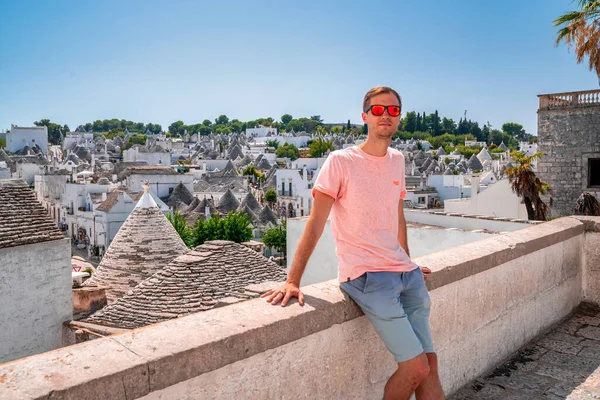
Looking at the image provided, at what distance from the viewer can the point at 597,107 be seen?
70.4 feet

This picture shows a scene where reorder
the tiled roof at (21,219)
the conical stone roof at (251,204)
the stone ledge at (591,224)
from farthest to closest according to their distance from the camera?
the conical stone roof at (251,204)
the tiled roof at (21,219)
the stone ledge at (591,224)

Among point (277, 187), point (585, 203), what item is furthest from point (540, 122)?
point (277, 187)

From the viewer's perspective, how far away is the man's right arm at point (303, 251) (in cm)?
294

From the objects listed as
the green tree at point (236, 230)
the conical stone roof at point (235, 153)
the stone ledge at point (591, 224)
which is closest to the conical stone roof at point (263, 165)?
the conical stone roof at point (235, 153)

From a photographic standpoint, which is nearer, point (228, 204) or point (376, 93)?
point (376, 93)

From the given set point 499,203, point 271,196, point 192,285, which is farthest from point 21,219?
point 271,196

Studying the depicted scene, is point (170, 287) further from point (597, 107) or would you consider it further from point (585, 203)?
point (597, 107)

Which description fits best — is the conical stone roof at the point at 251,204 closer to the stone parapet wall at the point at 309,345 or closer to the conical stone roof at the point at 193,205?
the conical stone roof at the point at 193,205

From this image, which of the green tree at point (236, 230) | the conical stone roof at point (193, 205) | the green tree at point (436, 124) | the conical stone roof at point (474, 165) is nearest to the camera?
the green tree at point (236, 230)

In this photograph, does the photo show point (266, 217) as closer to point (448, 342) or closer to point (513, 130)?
point (448, 342)

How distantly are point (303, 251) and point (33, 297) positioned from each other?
14.6m

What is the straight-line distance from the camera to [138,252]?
19656mm

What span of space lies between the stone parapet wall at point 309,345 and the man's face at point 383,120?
83cm

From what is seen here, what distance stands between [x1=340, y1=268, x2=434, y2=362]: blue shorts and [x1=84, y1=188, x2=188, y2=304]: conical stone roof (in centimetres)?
1629
